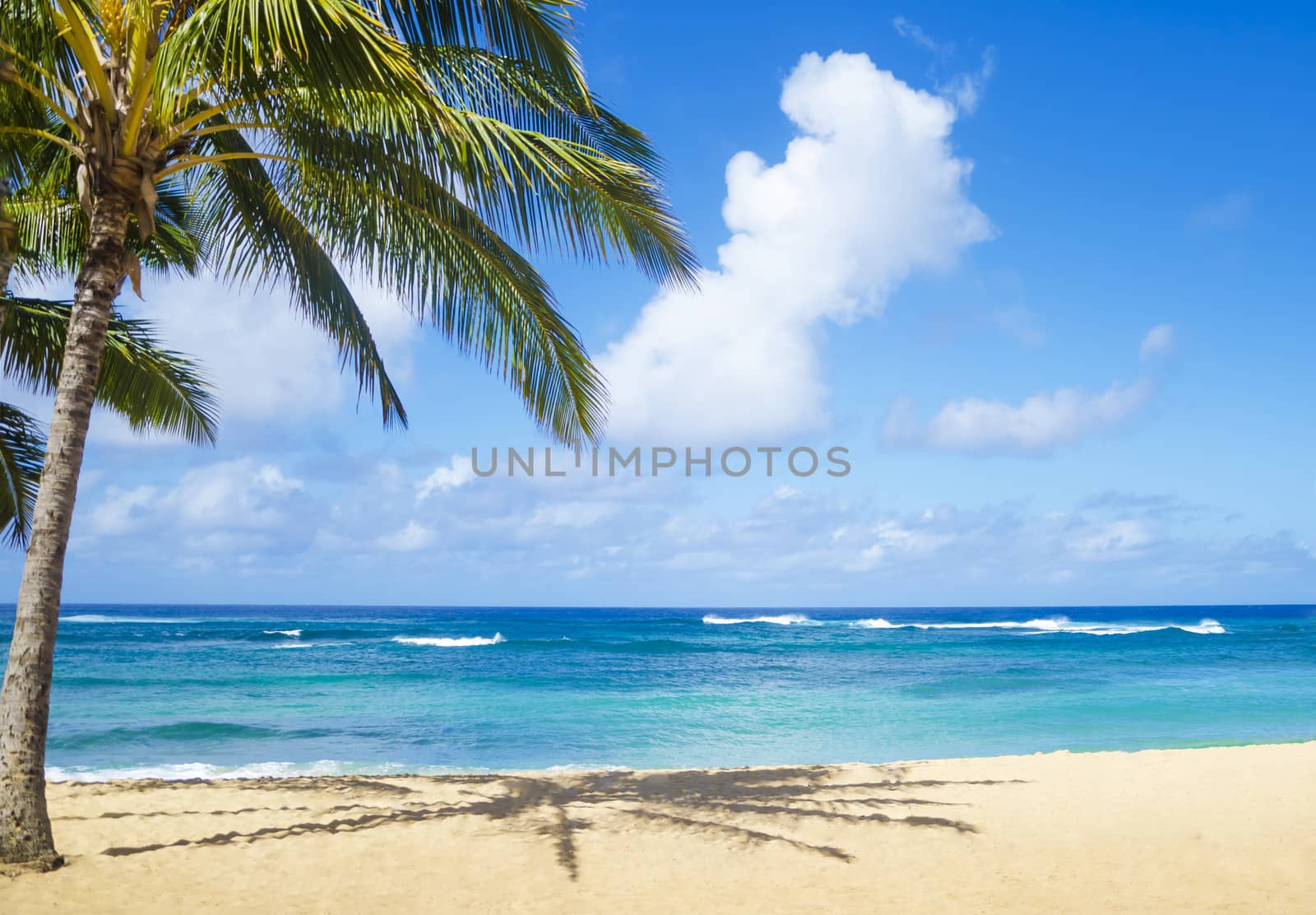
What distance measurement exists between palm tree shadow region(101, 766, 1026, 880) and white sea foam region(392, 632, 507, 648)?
2616 cm

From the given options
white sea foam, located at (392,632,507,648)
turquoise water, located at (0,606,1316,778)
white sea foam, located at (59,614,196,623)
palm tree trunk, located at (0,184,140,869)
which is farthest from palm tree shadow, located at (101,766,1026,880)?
white sea foam, located at (59,614,196,623)

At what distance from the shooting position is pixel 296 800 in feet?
22.1

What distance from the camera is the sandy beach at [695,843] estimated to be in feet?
15.1

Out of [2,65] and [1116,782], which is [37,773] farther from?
[1116,782]

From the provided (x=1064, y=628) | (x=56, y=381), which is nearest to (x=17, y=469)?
(x=56, y=381)

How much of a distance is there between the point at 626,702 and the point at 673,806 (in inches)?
421

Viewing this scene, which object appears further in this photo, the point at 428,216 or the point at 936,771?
the point at 936,771

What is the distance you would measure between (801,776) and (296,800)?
4.52 m

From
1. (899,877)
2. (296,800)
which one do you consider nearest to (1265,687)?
(899,877)

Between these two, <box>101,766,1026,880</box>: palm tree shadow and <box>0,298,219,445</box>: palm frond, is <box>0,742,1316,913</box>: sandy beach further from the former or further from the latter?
<box>0,298,219,445</box>: palm frond

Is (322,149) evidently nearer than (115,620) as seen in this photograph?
Yes

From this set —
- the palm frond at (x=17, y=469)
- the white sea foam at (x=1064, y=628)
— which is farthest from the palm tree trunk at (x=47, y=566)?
the white sea foam at (x=1064, y=628)

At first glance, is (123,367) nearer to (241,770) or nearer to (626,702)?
(241,770)

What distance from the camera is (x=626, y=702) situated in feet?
56.4
